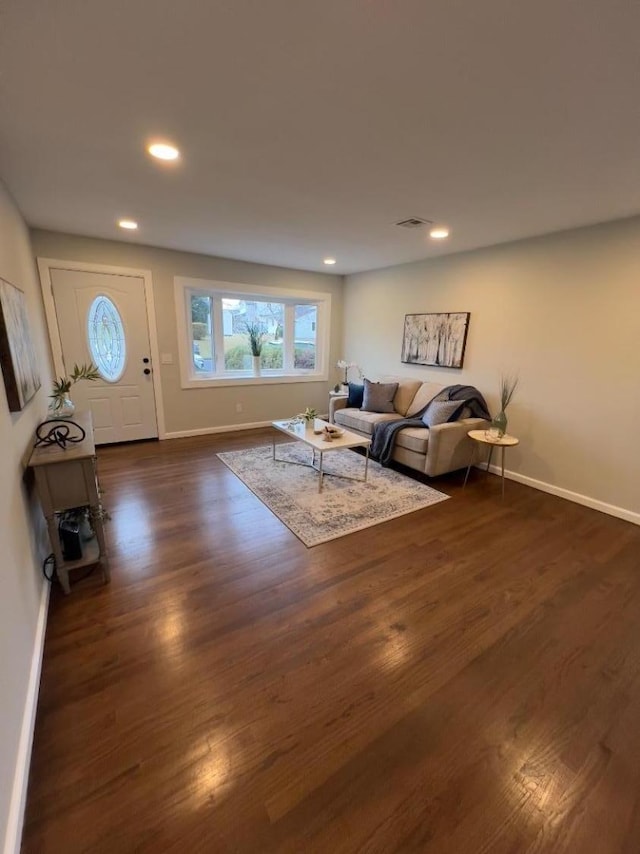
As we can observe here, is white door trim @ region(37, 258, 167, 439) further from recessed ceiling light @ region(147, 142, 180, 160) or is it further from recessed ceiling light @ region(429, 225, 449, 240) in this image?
recessed ceiling light @ region(429, 225, 449, 240)

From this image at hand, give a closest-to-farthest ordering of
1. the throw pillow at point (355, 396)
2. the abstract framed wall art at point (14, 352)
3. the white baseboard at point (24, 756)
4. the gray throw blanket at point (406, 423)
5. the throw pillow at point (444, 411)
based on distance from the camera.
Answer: the white baseboard at point (24, 756)
the abstract framed wall art at point (14, 352)
the throw pillow at point (444, 411)
the gray throw blanket at point (406, 423)
the throw pillow at point (355, 396)

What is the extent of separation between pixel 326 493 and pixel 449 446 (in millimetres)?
1316

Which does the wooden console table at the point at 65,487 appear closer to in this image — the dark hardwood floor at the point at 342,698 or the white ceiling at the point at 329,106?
the dark hardwood floor at the point at 342,698

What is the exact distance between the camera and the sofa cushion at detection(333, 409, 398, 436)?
4090 mm

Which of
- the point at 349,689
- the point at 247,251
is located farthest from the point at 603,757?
the point at 247,251

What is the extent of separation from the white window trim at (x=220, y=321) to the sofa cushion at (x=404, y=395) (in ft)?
5.66

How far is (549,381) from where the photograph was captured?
3.30 meters

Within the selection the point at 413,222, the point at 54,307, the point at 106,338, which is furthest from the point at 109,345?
the point at 413,222

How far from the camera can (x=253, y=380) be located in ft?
16.8

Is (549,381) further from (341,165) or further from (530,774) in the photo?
(530,774)

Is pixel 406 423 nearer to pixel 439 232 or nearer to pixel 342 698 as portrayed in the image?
pixel 439 232

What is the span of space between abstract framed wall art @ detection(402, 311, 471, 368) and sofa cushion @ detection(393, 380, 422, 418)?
0.33 metres

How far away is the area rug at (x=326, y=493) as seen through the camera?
270 cm

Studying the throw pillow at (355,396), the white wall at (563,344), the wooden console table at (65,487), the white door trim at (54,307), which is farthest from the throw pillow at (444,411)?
the white door trim at (54,307)
